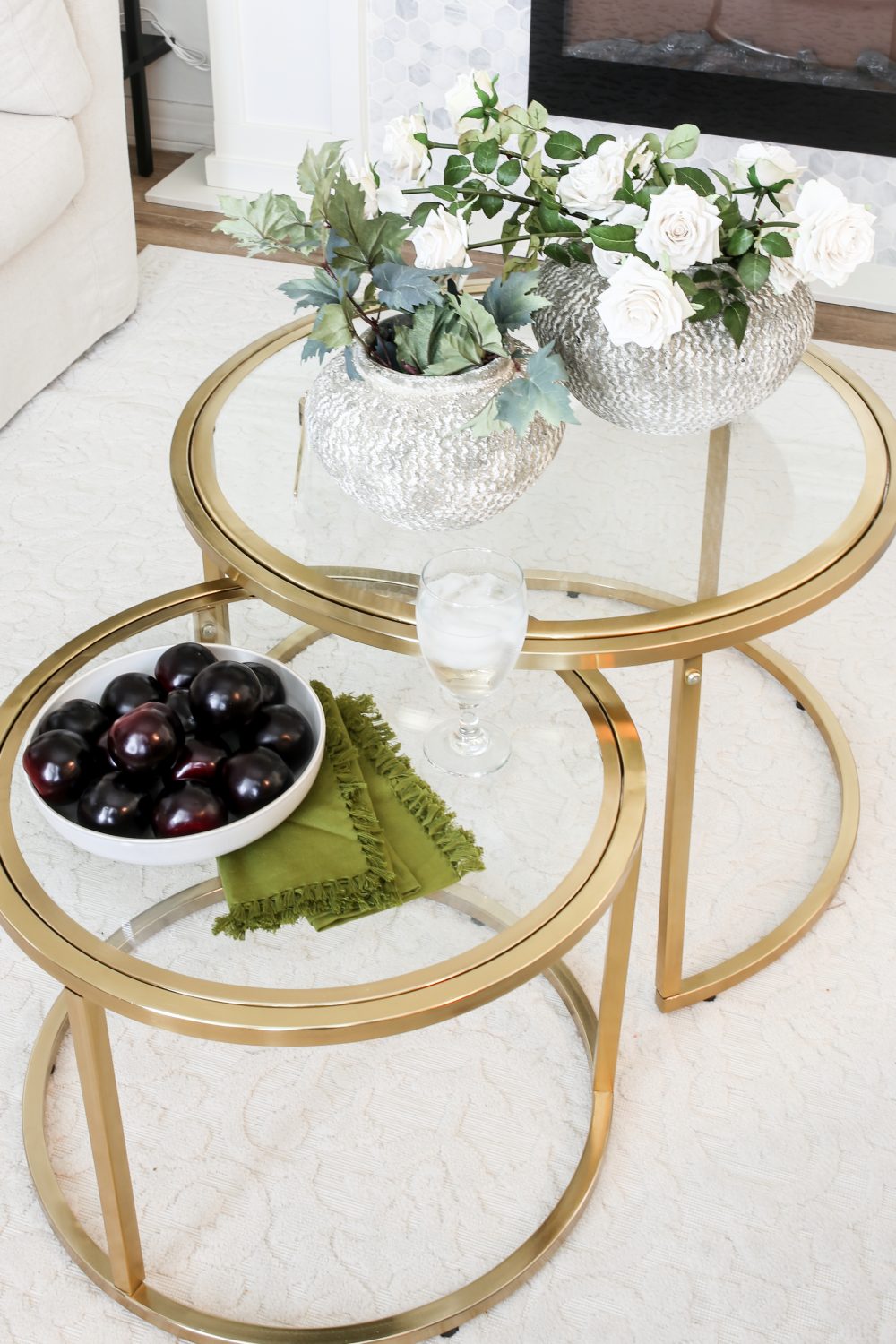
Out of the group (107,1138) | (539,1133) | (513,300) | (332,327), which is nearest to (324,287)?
(332,327)

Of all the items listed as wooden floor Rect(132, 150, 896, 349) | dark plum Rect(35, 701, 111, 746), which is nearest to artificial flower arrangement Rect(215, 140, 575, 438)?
dark plum Rect(35, 701, 111, 746)

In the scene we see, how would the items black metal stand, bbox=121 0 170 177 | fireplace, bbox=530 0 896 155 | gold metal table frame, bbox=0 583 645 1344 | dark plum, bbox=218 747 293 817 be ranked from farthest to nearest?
black metal stand, bbox=121 0 170 177
fireplace, bbox=530 0 896 155
dark plum, bbox=218 747 293 817
gold metal table frame, bbox=0 583 645 1344

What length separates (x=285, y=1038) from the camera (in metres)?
0.88

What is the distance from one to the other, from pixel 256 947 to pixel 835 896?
0.80 meters

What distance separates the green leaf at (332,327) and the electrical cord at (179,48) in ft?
7.73

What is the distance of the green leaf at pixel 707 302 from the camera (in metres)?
1.06

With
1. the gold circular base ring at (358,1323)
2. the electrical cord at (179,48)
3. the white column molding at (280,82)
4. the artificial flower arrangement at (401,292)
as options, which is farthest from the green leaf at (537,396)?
the electrical cord at (179,48)

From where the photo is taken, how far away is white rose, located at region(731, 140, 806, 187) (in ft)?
3.54

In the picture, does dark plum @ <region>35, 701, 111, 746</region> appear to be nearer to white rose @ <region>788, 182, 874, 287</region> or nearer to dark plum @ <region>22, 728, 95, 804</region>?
dark plum @ <region>22, 728, 95, 804</region>

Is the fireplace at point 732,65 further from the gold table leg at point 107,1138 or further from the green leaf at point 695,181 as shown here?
the gold table leg at point 107,1138

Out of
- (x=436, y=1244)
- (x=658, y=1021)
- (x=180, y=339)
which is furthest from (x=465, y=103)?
(x=180, y=339)

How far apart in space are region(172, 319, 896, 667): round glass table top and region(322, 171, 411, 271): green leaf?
15 centimetres

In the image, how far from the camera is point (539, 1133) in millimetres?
1239

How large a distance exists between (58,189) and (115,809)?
1525 millimetres
